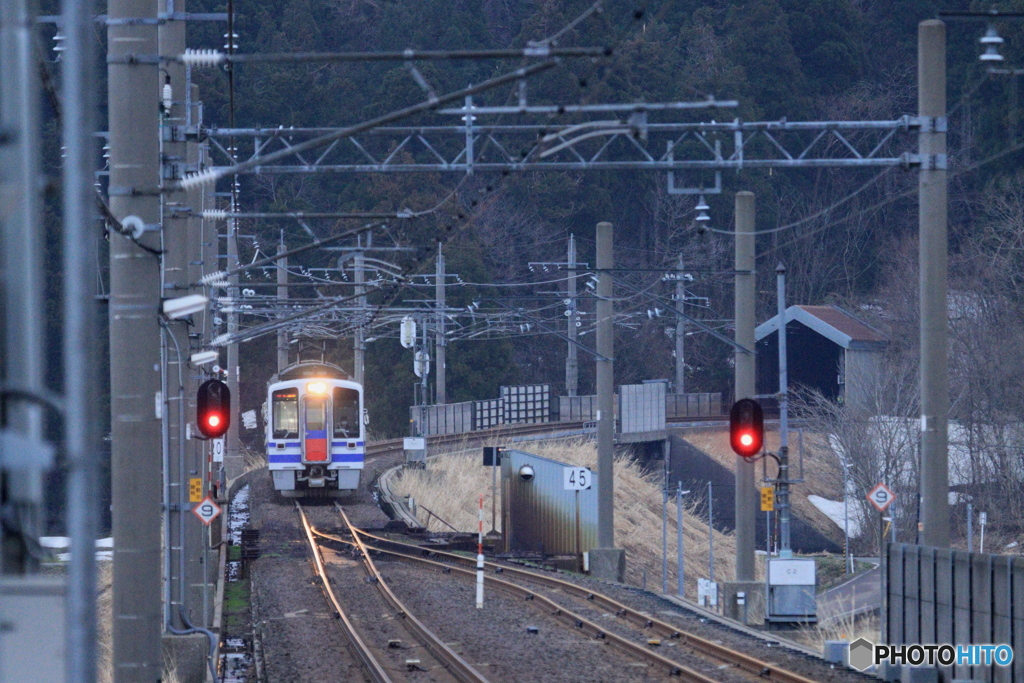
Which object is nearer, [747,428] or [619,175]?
[747,428]

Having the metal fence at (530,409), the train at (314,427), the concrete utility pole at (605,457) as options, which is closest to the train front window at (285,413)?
the train at (314,427)

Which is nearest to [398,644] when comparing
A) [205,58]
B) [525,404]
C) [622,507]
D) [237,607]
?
[237,607]

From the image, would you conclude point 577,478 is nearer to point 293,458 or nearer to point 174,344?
point 293,458

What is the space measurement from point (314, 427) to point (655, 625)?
13.2 m

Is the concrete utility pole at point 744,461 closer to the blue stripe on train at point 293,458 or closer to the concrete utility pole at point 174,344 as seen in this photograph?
the concrete utility pole at point 174,344

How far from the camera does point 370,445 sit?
41.8 meters

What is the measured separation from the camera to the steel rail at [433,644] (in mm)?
12742

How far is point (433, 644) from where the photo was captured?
14.3m

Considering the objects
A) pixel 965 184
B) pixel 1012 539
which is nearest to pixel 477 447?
pixel 1012 539

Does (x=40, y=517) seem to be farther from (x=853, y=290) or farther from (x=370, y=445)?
(x=853, y=290)

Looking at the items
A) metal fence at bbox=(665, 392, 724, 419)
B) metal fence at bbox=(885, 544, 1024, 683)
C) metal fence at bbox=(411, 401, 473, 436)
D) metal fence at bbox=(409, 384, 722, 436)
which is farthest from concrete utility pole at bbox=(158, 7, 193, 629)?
metal fence at bbox=(665, 392, 724, 419)

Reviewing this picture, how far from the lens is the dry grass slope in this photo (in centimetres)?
3089

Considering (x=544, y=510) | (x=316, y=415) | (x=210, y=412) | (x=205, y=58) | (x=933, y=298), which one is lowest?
(x=544, y=510)

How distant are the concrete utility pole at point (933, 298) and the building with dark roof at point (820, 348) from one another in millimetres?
30292
